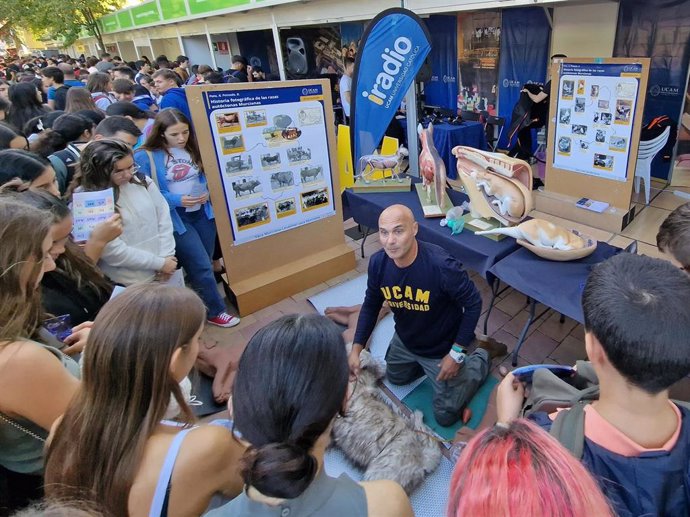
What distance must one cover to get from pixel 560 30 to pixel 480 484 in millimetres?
7043

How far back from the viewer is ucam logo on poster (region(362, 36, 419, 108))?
12.4ft

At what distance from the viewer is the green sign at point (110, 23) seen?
17406 mm

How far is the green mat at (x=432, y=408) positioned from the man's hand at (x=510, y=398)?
1.24m

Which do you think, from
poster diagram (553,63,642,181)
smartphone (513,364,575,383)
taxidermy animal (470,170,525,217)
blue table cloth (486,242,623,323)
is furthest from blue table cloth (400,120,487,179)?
smartphone (513,364,575,383)

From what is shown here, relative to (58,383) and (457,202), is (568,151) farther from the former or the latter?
(58,383)

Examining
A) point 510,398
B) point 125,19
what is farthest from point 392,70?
point 125,19

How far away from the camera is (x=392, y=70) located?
153 inches

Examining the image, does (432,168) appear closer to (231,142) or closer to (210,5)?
(231,142)

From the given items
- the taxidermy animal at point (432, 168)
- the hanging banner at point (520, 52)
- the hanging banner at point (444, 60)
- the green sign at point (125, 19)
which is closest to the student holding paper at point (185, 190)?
the taxidermy animal at point (432, 168)

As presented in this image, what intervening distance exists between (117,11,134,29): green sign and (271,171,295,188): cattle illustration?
16.1 meters

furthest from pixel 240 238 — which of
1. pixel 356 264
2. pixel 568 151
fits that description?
pixel 568 151

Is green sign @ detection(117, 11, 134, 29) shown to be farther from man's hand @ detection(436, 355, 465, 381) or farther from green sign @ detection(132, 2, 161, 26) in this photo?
man's hand @ detection(436, 355, 465, 381)

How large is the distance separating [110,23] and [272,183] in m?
20.0

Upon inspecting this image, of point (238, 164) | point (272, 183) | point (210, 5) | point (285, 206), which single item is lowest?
point (285, 206)
